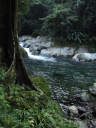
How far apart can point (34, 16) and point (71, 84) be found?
26740 mm

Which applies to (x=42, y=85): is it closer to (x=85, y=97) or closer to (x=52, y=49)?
(x=85, y=97)

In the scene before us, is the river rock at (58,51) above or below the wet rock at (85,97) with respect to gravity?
below

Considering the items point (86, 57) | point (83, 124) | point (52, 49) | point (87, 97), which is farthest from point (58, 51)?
point (83, 124)

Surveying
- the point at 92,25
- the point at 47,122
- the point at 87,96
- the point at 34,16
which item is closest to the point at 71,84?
the point at 87,96

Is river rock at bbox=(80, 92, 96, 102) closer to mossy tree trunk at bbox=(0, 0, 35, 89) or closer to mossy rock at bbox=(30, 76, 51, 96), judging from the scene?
mossy rock at bbox=(30, 76, 51, 96)

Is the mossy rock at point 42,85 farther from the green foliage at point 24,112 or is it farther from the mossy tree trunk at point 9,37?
the green foliage at point 24,112

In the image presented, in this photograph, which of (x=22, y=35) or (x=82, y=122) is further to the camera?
(x=22, y=35)

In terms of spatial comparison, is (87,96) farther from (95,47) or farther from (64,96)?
(95,47)

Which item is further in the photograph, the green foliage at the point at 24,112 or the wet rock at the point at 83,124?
the wet rock at the point at 83,124

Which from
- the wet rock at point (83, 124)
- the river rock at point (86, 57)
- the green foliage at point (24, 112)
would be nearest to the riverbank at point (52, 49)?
the river rock at point (86, 57)

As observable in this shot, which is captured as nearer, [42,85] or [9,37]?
[9,37]

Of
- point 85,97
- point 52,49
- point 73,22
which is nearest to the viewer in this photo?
point 85,97

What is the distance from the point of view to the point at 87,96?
847cm

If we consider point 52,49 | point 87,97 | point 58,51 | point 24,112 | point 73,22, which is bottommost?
point 58,51
